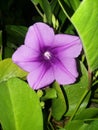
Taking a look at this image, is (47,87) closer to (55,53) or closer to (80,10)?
(55,53)

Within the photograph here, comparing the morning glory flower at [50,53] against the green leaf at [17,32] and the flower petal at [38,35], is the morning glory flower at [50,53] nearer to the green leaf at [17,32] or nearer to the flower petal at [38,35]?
the flower petal at [38,35]

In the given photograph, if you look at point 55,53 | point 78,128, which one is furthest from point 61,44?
point 78,128

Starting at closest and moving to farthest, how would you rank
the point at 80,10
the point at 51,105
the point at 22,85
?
the point at 80,10 < the point at 22,85 < the point at 51,105

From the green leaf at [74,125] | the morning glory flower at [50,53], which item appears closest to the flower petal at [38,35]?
the morning glory flower at [50,53]

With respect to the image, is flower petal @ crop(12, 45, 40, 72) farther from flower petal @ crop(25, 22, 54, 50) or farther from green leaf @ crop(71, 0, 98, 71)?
green leaf @ crop(71, 0, 98, 71)

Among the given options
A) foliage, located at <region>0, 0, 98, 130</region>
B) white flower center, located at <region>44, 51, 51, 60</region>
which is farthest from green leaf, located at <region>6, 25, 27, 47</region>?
white flower center, located at <region>44, 51, 51, 60</region>

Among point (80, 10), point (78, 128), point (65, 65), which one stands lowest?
point (78, 128)
